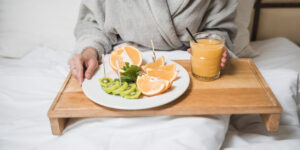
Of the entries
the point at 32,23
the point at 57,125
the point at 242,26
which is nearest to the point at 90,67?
the point at 57,125

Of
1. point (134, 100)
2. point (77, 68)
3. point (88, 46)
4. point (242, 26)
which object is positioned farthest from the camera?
point (242, 26)

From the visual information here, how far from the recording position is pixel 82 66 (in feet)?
2.99

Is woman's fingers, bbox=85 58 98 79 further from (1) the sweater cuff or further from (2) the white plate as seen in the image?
(1) the sweater cuff

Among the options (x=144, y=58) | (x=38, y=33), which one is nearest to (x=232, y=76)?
(x=144, y=58)

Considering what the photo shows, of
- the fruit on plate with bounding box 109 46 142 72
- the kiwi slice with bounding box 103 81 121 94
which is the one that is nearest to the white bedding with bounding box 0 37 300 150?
the kiwi slice with bounding box 103 81 121 94

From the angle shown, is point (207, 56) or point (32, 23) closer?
point (207, 56)

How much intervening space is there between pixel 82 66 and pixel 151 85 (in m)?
A: 0.29

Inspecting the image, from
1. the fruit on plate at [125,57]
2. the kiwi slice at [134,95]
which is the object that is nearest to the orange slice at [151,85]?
the kiwi slice at [134,95]

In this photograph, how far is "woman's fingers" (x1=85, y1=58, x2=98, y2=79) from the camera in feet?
2.90

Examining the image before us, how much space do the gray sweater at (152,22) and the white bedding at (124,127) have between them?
0.11 meters

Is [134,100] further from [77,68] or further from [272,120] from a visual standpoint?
[272,120]

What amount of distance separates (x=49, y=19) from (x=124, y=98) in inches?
38.3

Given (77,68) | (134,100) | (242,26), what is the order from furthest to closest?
(242,26), (77,68), (134,100)

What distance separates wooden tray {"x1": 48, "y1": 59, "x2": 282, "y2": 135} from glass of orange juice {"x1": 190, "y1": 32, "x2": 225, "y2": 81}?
0.03 metres
